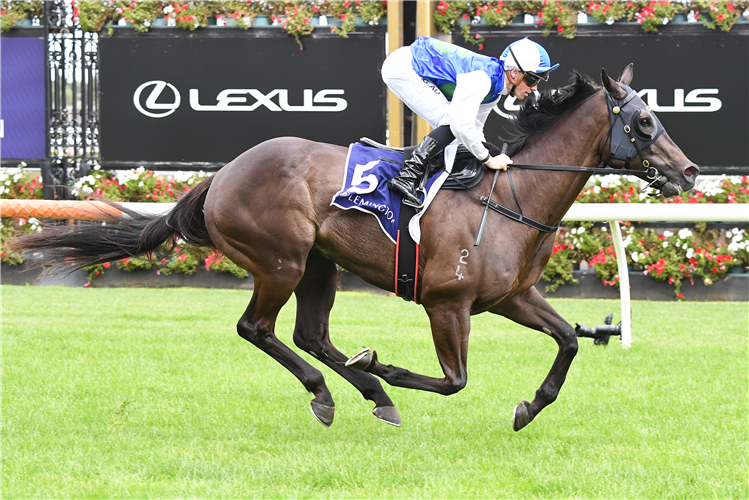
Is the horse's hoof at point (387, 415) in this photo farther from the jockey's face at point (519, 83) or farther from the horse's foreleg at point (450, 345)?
the jockey's face at point (519, 83)

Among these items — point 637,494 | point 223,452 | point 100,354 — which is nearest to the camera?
point 637,494

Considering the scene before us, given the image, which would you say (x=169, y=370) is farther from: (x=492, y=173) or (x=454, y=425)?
(x=492, y=173)

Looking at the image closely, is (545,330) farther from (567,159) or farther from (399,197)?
(399,197)

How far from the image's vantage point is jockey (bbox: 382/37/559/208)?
364 centimetres

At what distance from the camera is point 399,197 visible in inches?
150

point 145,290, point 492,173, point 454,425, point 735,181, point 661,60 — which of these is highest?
point 661,60

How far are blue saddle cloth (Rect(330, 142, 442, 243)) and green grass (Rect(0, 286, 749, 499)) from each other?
103 cm

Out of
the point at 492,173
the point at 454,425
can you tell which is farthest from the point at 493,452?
the point at 492,173

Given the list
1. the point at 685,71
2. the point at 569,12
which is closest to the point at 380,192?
the point at 569,12

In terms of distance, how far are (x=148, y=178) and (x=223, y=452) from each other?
5.95 m

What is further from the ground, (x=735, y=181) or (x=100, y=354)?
(x=735, y=181)

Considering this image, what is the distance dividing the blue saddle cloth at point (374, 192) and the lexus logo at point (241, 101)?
16.7 ft

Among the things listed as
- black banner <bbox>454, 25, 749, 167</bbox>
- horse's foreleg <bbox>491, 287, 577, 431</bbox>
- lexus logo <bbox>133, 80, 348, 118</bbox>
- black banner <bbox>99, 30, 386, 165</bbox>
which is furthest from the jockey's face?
lexus logo <bbox>133, 80, 348, 118</bbox>

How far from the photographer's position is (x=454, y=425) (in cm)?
405
